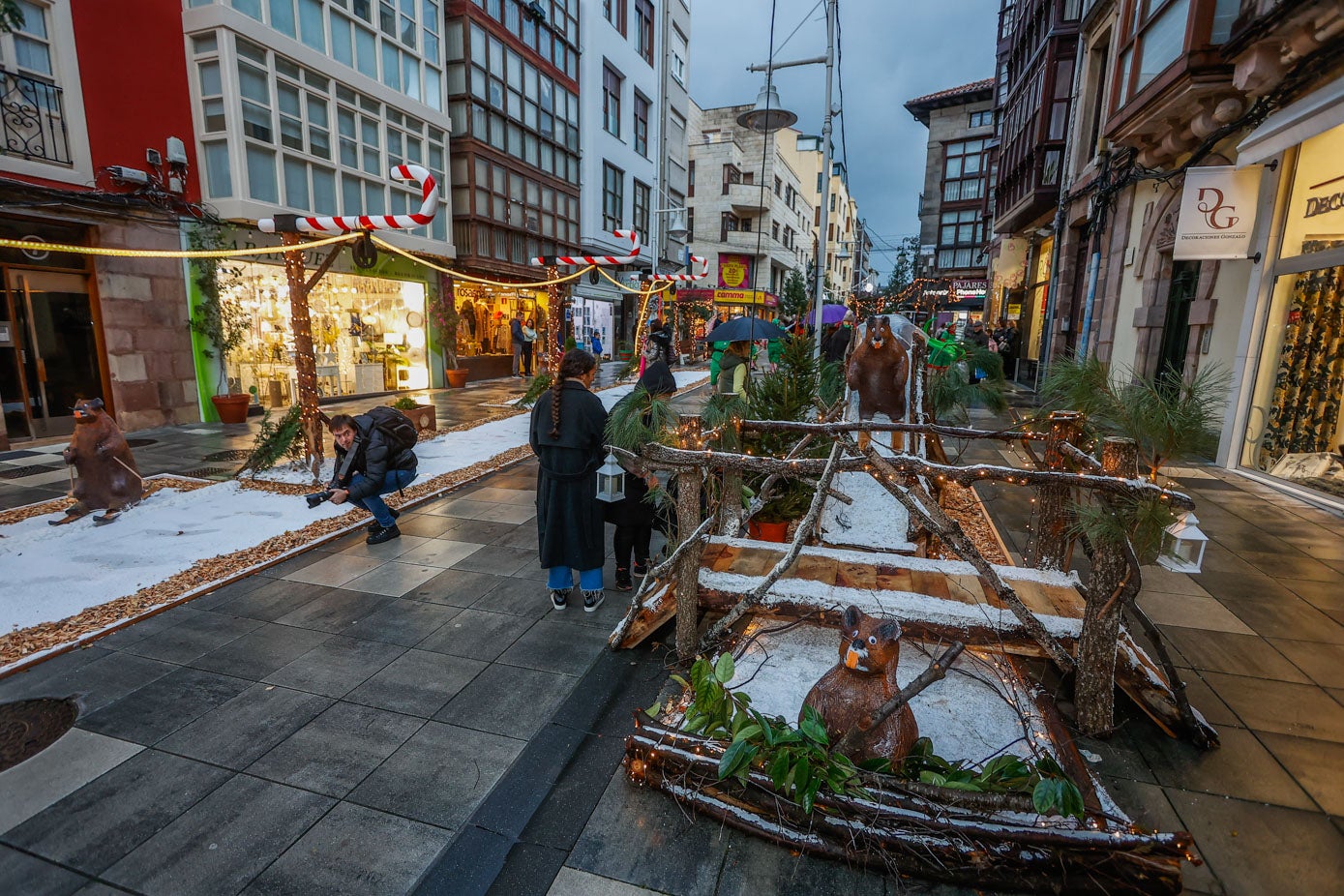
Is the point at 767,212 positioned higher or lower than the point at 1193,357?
higher

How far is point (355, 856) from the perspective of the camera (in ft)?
7.98

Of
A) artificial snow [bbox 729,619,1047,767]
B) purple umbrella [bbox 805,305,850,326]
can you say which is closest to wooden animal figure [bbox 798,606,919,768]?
artificial snow [bbox 729,619,1047,767]

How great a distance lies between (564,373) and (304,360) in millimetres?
5641

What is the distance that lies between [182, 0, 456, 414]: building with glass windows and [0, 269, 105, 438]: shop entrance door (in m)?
1.70

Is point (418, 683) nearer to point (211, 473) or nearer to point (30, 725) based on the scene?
point (30, 725)

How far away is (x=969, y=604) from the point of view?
3.42m

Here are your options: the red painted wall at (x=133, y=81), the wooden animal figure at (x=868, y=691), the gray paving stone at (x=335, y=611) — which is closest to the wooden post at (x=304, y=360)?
the gray paving stone at (x=335, y=611)

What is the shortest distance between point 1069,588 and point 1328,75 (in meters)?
7.35

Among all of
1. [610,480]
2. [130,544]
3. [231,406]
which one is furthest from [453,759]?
[231,406]

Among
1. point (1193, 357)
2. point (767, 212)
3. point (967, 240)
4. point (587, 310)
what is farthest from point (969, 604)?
point (967, 240)

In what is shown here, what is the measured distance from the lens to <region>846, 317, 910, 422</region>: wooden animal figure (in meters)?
6.79

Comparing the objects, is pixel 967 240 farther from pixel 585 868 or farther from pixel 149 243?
pixel 585 868

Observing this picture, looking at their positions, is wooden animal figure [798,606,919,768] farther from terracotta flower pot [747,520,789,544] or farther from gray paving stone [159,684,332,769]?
terracotta flower pot [747,520,789,544]

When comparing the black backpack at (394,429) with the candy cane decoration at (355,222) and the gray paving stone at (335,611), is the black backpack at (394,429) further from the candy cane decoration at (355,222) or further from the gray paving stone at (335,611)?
the candy cane decoration at (355,222)
